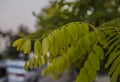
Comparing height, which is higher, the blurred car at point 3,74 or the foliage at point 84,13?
the foliage at point 84,13

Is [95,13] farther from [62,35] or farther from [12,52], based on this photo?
[12,52]

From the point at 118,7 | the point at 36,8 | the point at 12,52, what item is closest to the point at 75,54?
Answer: the point at 118,7

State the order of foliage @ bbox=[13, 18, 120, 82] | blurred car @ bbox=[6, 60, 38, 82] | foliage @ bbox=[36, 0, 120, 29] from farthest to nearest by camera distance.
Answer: blurred car @ bbox=[6, 60, 38, 82] → foliage @ bbox=[36, 0, 120, 29] → foliage @ bbox=[13, 18, 120, 82]

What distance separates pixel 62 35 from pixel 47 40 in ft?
0.14

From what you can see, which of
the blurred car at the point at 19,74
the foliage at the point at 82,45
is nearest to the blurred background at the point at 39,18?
the blurred car at the point at 19,74

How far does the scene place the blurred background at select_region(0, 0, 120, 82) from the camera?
57.3 inches

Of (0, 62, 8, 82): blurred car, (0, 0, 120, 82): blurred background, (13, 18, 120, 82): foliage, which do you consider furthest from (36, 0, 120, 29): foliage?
(0, 62, 8, 82): blurred car

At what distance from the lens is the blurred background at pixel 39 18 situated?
1456 millimetres

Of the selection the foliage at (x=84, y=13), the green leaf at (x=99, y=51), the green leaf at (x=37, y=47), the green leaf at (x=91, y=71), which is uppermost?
the foliage at (x=84, y=13)

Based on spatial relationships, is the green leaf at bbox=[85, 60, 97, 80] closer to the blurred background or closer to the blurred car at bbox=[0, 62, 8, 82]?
the blurred background

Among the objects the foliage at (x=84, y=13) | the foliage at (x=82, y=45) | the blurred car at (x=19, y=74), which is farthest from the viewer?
the blurred car at (x=19, y=74)

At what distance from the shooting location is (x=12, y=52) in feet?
12.7

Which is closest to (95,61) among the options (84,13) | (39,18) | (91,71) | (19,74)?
(91,71)

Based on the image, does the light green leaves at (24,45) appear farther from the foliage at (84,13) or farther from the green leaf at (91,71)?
the foliage at (84,13)
